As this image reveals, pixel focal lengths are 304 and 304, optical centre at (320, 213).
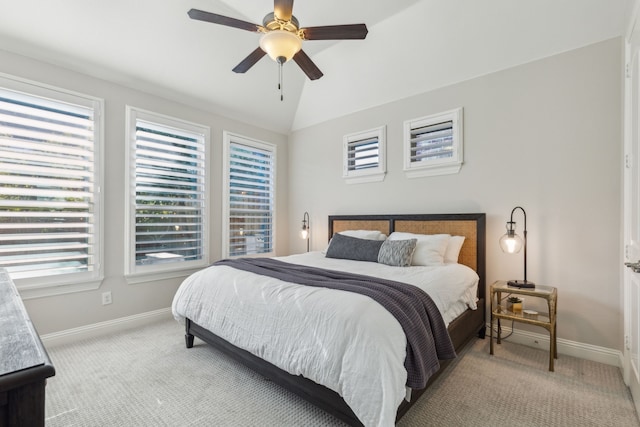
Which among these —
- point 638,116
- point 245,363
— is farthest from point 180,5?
point 638,116

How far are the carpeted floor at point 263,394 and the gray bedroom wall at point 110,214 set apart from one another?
0.40 m

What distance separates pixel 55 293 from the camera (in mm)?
2941

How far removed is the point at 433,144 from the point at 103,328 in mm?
4214

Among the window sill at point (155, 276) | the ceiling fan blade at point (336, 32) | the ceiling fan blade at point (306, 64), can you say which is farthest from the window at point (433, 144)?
the window sill at point (155, 276)

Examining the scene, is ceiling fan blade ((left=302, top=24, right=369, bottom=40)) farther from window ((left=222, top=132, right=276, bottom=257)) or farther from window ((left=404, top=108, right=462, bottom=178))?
window ((left=222, top=132, right=276, bottom=257))

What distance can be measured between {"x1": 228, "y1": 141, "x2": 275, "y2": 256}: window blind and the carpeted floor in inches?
79.8

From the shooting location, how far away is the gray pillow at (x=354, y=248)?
3.27 metres

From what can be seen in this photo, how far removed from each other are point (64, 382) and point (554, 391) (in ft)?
11.8

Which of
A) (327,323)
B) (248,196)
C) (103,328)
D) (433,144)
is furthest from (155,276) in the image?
(433,144)

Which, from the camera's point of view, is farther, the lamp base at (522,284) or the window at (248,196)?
the window at (248,196)

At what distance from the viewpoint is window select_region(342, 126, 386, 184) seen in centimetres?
409

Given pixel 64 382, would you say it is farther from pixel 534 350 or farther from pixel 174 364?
pixel 534 350

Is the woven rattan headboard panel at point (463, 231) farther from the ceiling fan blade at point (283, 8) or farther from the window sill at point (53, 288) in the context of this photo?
the window sill at point (53, 288)

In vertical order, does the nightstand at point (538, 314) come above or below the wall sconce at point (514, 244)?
below
